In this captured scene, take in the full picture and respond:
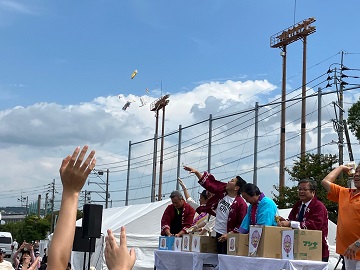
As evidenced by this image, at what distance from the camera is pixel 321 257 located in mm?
6438

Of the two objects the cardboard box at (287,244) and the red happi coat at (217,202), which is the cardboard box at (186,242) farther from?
the cardboard box at (287,244)

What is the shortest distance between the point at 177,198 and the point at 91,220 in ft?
4.81

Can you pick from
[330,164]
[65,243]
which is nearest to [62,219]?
[65,243]

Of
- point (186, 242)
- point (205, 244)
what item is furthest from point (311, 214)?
point (186, 242)

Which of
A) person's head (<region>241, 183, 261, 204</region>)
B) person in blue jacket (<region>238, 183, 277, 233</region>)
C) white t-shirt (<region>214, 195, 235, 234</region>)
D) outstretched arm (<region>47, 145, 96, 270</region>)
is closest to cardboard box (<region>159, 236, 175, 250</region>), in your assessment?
white t-shirt (<region>214, 195, 235, 234</region>)

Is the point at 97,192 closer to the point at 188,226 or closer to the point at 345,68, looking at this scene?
the point at 345,68

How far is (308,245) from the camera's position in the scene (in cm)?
623

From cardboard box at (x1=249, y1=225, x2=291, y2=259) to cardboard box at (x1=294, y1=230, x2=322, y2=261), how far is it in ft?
0.95

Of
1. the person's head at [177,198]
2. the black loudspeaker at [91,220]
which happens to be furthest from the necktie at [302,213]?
the black loudspeaker at [91,220]

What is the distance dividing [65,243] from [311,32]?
34.7 m

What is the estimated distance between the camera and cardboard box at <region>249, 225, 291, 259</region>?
6387mm

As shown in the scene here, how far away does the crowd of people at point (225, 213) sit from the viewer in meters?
2.36

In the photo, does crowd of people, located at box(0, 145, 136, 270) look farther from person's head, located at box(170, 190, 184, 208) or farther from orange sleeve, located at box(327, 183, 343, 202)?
person's head, located at box(170, 190, 184, 208)

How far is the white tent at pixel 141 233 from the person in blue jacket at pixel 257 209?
573 centimetres
